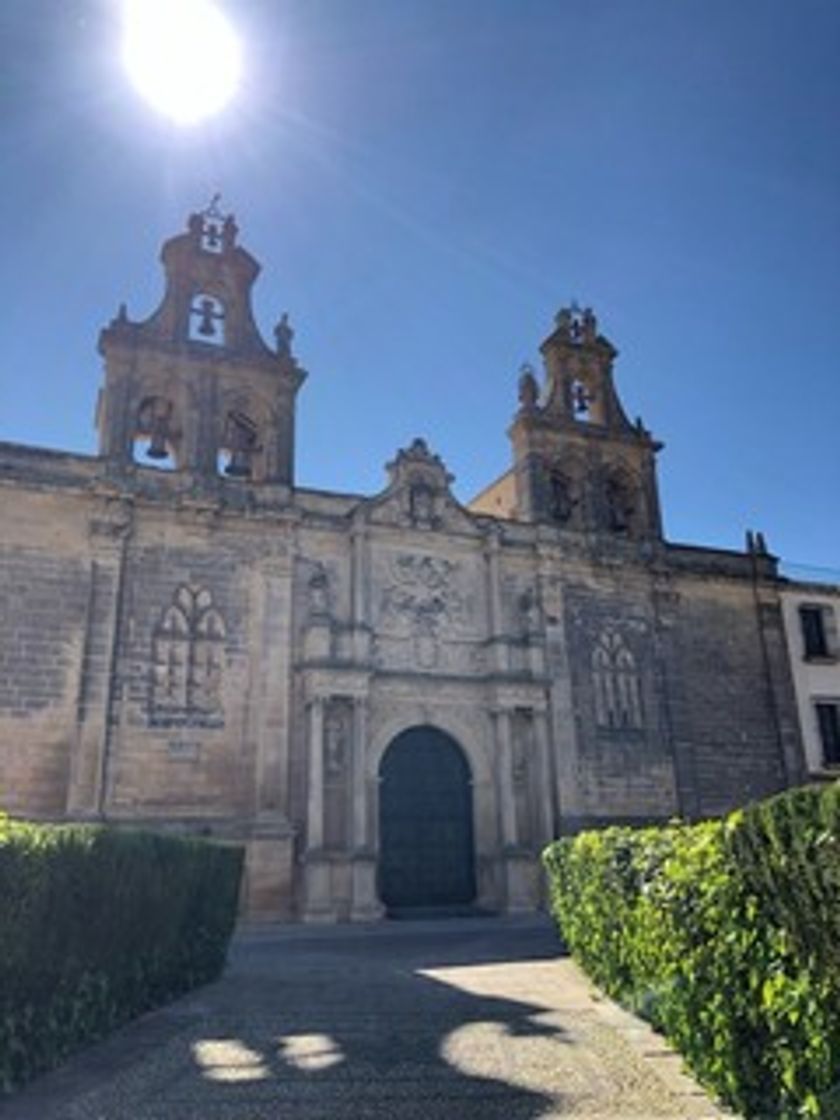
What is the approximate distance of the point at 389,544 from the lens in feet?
62.4

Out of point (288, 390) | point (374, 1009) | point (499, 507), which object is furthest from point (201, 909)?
point (499, 507)

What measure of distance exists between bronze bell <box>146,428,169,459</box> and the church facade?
0.05 meters

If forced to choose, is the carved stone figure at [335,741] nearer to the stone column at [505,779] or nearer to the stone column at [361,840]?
the stone column at [361,840]

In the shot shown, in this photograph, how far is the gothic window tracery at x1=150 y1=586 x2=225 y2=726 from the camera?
16062 millimetres

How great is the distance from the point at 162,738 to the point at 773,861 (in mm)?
13357

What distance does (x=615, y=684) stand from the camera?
20.1 metres

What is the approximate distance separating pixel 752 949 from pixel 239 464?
16765 mm

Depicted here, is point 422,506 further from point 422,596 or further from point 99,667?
point 99,667

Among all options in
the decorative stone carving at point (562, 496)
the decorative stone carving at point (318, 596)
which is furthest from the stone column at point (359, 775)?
the decorative stone carving at point (562, 496)

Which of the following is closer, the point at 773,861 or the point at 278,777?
the point at 773,861

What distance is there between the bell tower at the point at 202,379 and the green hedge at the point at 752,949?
1410cm

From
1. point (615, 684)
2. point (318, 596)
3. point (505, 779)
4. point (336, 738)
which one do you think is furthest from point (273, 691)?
point (615, 684)

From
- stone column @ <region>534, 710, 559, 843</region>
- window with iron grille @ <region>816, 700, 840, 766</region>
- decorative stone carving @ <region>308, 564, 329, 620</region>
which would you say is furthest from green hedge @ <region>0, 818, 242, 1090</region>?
window with iron grille @ <region>816, 700, 840, 766</region>

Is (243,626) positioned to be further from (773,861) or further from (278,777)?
(773,861)
